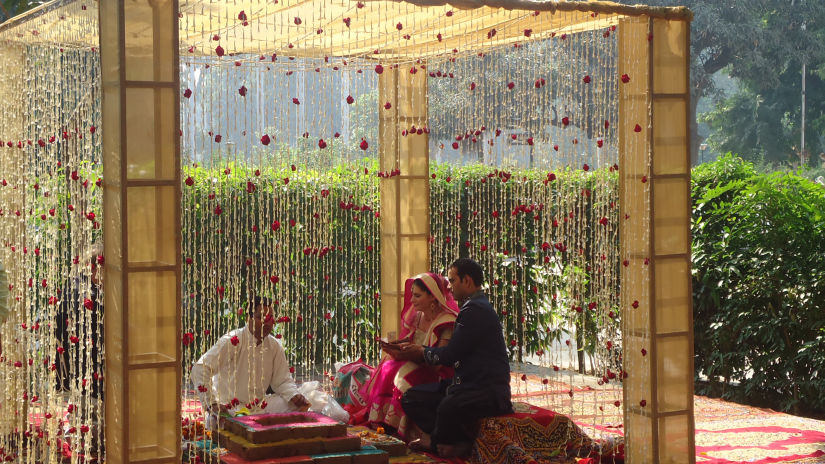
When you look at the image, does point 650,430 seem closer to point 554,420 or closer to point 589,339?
point 554,420

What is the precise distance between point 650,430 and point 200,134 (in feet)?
8.76

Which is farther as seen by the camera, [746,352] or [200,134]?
[746,352]

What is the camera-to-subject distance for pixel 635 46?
15.5ft

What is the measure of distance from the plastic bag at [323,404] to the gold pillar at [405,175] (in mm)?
879

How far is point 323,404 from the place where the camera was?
572cm

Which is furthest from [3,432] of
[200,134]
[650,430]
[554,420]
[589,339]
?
[589,339]

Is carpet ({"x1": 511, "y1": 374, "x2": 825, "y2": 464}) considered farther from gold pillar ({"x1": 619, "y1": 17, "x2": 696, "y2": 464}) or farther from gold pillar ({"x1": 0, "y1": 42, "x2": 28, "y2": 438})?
gold pillar ({"x1": 0, "y1": 42, "x2": 28, "y2": 438})

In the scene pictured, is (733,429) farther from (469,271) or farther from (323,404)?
(323,404)

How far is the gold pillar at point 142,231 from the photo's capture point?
374cm

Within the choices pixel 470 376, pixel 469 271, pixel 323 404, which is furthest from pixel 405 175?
pixel 470 376

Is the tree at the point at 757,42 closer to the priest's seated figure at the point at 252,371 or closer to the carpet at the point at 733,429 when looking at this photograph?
the carpet at the point at 733,429

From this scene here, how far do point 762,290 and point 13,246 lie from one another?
16.8ft

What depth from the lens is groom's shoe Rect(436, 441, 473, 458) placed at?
5.15 m

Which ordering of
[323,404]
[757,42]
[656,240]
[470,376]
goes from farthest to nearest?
1. [757,42]
2. [323,404]
3. [470,376]
4. [656,240]
